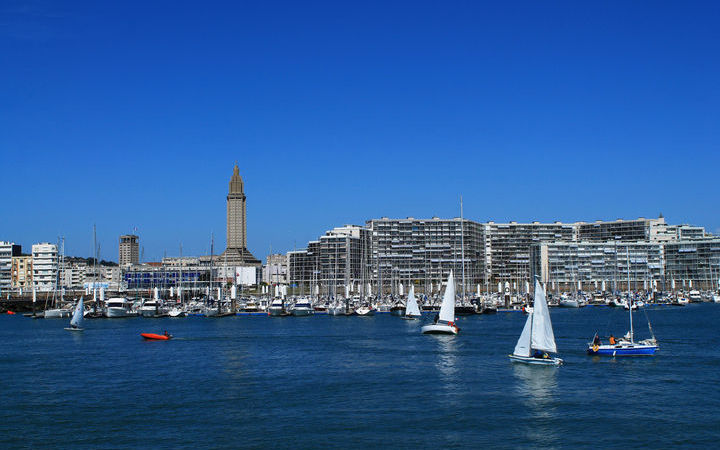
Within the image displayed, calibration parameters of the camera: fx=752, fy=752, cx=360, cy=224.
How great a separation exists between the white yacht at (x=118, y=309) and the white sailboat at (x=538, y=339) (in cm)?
9605

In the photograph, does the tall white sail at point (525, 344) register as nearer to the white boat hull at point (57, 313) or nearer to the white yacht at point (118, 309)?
the white yacht at point (118, 309)

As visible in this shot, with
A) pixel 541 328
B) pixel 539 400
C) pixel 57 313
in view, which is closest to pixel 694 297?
pixel 57 313

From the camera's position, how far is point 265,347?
75.4 m

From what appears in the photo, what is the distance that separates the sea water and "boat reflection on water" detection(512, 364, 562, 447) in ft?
0.31

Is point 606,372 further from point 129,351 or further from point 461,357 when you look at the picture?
point 129,351

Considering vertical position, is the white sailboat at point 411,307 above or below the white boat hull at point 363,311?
above

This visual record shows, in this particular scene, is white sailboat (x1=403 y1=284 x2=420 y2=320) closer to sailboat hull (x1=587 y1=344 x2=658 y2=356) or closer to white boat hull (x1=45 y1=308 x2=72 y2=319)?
sailboat hull (x1=587 y1=344 x2=658 y2=356)

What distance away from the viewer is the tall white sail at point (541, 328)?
177ft

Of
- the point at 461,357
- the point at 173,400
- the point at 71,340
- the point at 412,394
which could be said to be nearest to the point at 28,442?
the point at 173,400

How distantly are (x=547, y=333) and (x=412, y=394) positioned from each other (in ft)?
46.7

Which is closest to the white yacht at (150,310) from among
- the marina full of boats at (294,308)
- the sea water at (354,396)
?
the marina full of boats at (294,308)

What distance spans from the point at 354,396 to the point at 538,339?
16.8m

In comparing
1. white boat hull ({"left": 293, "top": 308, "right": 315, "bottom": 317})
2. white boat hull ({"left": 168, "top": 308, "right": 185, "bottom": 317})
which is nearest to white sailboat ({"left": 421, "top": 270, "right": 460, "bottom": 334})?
white boat hull ({"left": 293, "top": 308, "right": 315, "bottom": 317})

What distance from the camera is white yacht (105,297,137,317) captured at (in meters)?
135
